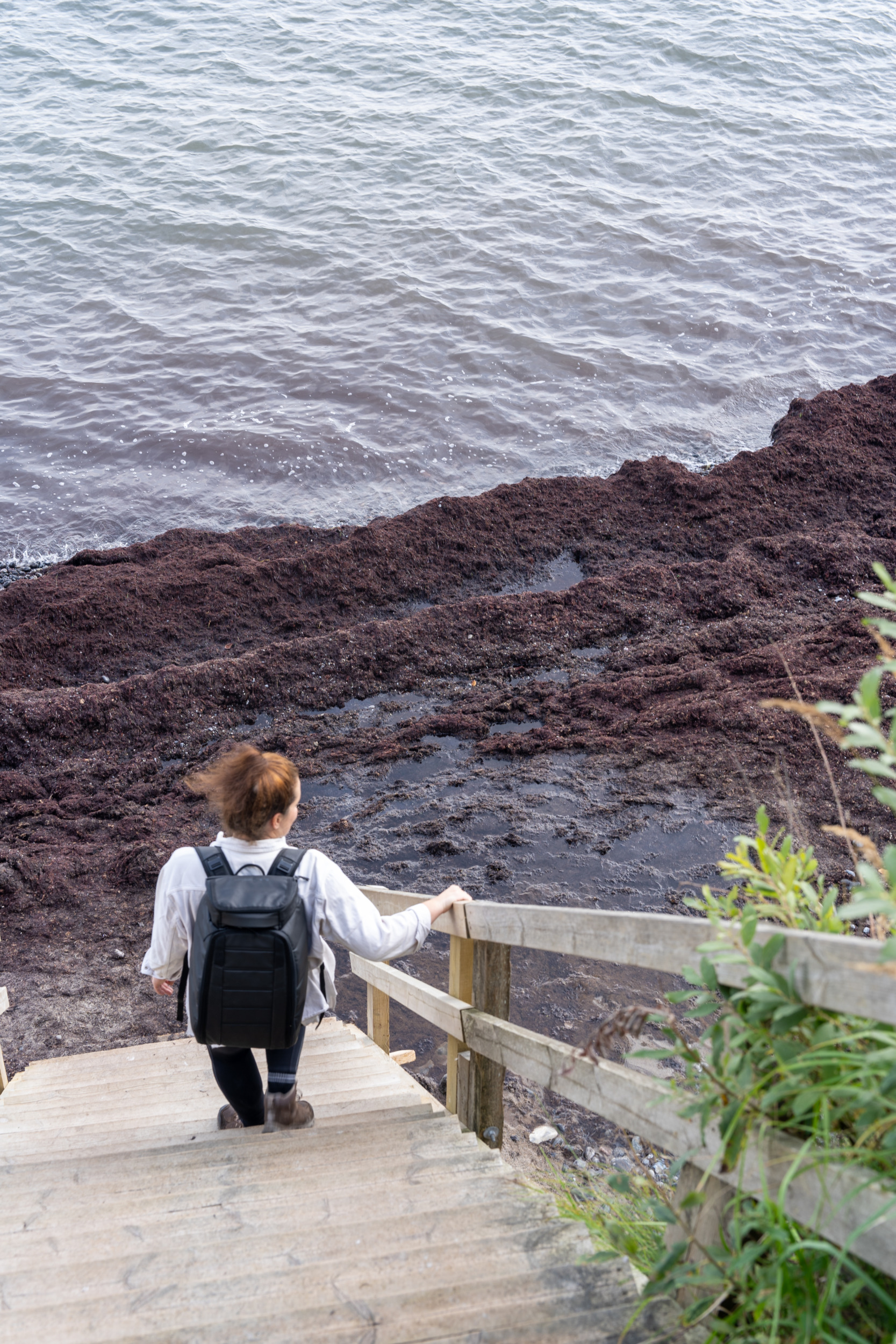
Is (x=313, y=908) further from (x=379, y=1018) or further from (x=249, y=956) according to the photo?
(x=379, y=1018)

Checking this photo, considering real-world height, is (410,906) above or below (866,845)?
below

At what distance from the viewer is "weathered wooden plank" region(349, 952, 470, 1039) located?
3.20 metres

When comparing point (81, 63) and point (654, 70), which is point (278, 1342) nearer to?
point (654, 70)

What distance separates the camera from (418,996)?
140 inches

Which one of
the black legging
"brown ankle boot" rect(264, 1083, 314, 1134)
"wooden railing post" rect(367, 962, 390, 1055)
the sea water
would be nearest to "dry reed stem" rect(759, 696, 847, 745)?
the black legging

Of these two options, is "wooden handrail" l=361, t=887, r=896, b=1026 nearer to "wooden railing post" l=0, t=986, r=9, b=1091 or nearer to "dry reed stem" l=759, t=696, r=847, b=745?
"dry reed stem" l=759, t=696, r=847, b=745

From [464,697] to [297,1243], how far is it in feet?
18.4

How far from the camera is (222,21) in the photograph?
1019 inches

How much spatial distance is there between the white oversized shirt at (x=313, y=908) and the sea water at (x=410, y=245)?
905 centimetres

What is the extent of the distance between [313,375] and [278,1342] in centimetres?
1392

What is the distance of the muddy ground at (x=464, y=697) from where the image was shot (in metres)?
5.83

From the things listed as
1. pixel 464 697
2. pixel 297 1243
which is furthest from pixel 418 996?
pixel 464 697

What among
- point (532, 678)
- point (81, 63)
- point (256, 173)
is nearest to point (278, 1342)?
point (532, 678)

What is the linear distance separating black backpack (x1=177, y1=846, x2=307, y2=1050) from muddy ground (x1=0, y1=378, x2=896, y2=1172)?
217 cm
